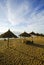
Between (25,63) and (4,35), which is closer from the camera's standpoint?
(25,63)

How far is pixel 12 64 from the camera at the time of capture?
8.88 meters

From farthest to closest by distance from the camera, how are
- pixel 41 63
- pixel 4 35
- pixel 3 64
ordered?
pixel 4 35 → pixel 41 63 → pixel 3 64

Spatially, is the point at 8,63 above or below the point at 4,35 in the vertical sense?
below

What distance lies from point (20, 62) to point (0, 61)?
5.94 feet

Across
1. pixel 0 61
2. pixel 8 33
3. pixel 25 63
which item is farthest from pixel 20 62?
pixel 8 33

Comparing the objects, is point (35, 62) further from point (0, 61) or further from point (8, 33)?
point (8, 33)

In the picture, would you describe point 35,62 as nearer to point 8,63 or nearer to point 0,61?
point 8,63

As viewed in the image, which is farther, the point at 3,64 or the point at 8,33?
the point at 8,33

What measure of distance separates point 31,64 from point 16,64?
1.32 metres

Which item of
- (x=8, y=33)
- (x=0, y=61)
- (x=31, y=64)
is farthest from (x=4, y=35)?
(x=31, y=64)

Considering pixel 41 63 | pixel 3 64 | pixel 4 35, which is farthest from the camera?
pixel 4 35

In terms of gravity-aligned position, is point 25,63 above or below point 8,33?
below

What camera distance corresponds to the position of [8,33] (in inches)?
645

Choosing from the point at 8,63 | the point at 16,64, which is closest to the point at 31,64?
the point at 16,64
